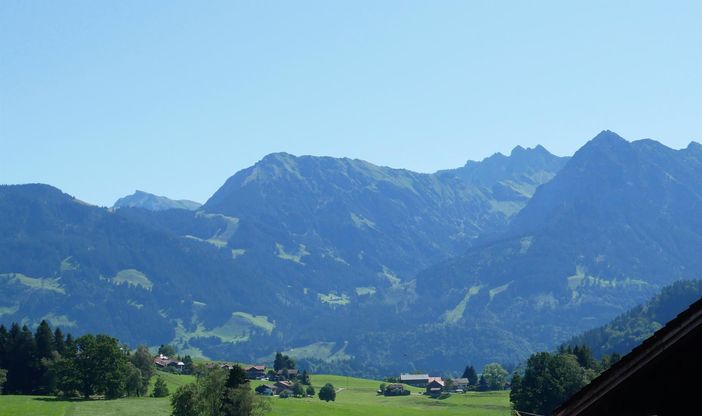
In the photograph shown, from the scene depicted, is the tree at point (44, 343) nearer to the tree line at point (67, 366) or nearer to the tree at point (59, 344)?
the tree line at point (67, 366)

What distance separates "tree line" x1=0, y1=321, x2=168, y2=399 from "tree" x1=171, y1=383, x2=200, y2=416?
33.8m

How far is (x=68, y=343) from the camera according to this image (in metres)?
181

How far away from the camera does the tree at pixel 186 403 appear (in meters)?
131

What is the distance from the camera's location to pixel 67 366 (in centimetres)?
16188

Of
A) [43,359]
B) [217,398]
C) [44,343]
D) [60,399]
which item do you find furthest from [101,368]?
[217,398]

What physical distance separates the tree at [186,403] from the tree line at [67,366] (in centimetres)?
3376

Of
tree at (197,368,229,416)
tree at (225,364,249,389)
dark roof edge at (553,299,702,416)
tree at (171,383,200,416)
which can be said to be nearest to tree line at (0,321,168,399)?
tree at (171,383,200,416)

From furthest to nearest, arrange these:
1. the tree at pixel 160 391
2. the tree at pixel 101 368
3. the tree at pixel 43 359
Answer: the tree at pixel 160 391, the tree at pixel 43 359, the tree at pixel 101 368

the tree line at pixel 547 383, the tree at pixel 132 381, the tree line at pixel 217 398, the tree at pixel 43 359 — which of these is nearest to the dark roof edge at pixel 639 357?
the tree line at pixel 217 398

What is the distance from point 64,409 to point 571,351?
96160 millimetres

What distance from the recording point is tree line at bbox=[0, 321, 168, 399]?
161 metres

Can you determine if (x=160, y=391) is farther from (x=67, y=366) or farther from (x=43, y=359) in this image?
(x=67, y=366)

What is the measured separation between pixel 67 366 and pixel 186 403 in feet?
132

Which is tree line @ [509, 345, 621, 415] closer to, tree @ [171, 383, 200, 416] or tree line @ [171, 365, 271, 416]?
tree line @ [171, 365, 271, 416]
